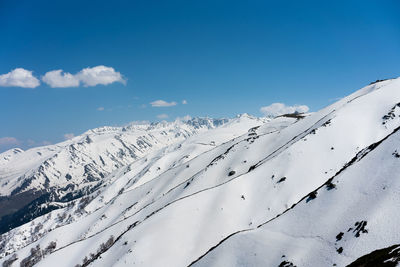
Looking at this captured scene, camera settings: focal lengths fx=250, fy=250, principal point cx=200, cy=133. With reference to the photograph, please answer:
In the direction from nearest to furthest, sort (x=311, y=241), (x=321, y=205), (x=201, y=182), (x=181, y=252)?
(x=311, y=241) < (x=321, y=205) < (x=181, y=252) < (x=201, y=182)

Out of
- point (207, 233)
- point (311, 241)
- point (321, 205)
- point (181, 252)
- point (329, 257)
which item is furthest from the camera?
point (207, 233)

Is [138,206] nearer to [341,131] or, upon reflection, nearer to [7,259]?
[7,259]

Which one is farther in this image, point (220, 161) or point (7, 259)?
point (7, 259)

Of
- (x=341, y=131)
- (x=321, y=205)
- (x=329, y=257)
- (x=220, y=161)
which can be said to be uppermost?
(x=220, y=161)

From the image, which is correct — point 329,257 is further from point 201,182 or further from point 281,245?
point 201,182

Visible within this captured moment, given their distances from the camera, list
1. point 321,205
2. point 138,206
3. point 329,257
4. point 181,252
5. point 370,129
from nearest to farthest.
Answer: point 329,257 < point 321,205 < point 181,252 < point 370,129 < point 138,206

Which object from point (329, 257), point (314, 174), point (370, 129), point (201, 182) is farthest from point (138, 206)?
point (329, 257)

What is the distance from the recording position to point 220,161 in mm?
105438

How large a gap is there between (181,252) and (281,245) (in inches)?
1120

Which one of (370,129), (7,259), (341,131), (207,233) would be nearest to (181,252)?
(207,233)

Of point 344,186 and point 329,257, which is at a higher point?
point 344,186

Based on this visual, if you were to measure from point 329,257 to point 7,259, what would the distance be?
541ft

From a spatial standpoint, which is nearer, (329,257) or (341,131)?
(329,257)

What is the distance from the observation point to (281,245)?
96.7 ft
